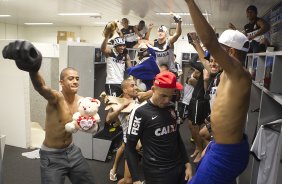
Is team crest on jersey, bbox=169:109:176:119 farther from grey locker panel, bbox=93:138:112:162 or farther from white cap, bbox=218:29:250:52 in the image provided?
grey locker panel, bbox=93:138:112:162

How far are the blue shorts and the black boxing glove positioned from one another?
1264 millimetres

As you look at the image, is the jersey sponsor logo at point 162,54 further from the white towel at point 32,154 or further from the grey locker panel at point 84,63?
the white towel at point 32,154

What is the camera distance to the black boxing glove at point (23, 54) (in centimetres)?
165

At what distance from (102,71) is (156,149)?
10.1 feet

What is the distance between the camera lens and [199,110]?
3.85m

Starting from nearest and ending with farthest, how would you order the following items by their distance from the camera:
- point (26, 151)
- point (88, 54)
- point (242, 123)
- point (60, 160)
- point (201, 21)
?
point (201, 21) < point (242, 123) < point (60, 160) < point (88, 54) < point (26, 151)

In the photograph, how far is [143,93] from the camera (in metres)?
2.46

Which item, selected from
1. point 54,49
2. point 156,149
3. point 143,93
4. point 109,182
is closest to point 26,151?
point 109,182


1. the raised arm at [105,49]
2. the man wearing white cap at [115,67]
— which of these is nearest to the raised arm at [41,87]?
the raised arm at [105,49]

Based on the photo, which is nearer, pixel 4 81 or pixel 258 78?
pixel 258 78

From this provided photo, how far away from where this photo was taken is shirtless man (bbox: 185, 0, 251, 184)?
4.37 ft

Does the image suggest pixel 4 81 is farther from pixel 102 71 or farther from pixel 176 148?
pixel 176 148

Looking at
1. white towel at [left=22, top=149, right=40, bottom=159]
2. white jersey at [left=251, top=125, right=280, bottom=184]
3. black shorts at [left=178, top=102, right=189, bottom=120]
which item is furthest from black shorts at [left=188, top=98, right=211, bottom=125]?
white towel at [left=22, top=149, right=40, bottom=159]

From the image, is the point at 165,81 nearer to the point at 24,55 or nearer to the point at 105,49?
the point at 24,55
